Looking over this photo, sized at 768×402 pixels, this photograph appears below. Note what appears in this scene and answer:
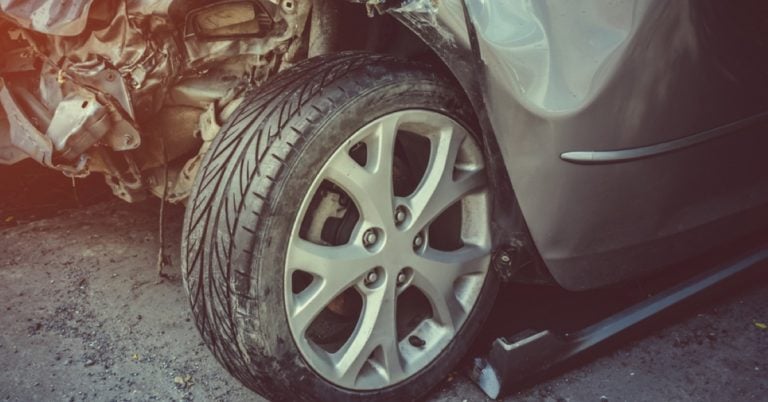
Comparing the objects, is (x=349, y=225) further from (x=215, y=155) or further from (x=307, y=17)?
(x=307, y=17)

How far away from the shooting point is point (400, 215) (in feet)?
6.46

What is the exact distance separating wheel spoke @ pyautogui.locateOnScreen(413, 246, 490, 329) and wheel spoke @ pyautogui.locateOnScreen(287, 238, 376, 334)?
0.60 feet

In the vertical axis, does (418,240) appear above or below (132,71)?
below

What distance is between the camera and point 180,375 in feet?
7.38

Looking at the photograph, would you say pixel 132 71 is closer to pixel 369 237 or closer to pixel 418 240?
pixel 369 237

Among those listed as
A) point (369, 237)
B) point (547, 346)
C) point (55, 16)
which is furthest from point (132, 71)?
point (547, 346)

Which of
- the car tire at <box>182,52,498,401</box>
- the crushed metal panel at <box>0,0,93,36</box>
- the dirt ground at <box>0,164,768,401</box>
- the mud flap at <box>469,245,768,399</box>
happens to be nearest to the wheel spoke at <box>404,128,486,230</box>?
the car tire at <box>182,52,498,401</box>

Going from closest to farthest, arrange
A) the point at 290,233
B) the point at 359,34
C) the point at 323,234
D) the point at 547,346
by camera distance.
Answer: the point at 290,233 < the point at 323,234 < the point at 547,346 < the point at 359,34

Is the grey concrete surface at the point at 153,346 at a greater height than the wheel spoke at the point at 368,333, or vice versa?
the wheel spoke at the point at 368,333

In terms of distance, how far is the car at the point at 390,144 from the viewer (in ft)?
5.89

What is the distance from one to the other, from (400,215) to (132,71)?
2.57 feet

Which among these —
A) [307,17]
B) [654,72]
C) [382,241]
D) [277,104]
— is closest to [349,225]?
[382,241]

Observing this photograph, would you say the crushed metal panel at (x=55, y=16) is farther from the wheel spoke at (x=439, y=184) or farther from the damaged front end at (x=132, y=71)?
the wheel spoke at (x=439, y=184)

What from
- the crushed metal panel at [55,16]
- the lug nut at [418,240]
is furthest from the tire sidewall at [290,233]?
the crushed metal panel at [55,16]
